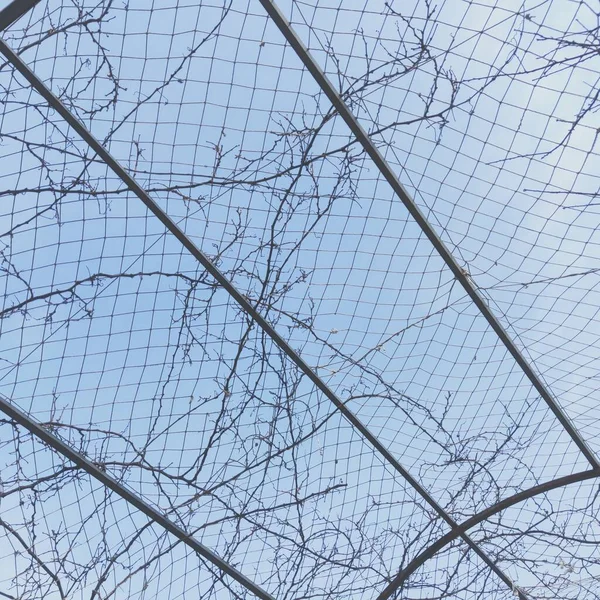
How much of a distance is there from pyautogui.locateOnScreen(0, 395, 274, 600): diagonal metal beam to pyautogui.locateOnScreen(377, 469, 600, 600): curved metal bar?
878 millimetres

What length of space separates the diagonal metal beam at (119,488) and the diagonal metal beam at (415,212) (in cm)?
188

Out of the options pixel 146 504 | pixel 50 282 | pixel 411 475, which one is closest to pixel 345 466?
pixel 411 475

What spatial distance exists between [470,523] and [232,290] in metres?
2.09

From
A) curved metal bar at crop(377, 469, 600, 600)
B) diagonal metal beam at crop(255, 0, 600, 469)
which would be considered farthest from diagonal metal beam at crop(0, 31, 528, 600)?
diagonal metal beam at crop(255, 0, 600, 469)

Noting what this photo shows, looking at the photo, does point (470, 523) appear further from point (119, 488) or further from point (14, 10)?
point (14, 10)

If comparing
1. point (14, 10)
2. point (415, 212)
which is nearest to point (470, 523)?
point (415, 212)

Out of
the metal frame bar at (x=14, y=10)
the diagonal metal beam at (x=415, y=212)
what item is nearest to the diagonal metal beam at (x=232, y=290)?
the metal frame bar at (x=14, y=10)

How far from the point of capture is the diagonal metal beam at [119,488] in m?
3.68

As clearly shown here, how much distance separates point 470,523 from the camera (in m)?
4.79

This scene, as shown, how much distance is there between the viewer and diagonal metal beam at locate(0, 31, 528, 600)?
3126 mm

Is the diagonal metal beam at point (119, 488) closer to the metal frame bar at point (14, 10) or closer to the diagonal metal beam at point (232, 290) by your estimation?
the diagonal metal beam at point (232, 290)

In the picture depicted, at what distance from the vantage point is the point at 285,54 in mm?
3258

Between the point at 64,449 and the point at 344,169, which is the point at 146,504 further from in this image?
the point at 344,169

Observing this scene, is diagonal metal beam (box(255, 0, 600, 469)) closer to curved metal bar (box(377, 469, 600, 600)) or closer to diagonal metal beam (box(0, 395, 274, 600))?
curved metal bar (box(377, 469, 600, 600))
